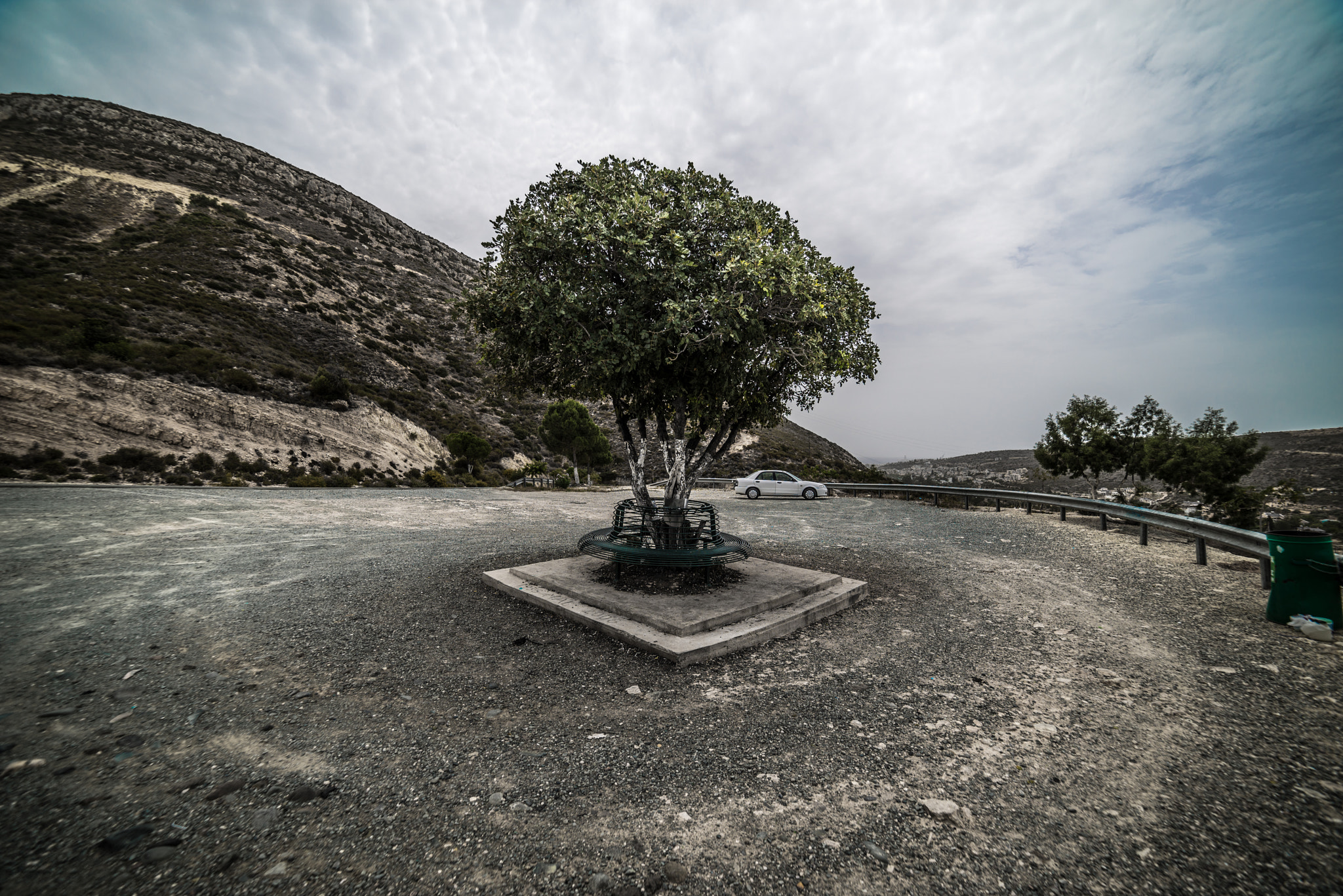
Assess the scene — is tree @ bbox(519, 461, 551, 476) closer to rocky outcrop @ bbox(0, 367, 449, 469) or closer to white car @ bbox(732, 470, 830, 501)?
rocky outcrop @ bbox(0, 367, 449, 469)

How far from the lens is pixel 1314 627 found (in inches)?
185

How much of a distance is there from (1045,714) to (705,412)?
4.49 m

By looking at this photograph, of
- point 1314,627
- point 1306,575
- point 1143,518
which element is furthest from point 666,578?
point 1143,518

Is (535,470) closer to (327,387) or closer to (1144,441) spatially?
(327,387)

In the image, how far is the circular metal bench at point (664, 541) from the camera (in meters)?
5.88

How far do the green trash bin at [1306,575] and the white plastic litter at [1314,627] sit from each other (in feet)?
0.21

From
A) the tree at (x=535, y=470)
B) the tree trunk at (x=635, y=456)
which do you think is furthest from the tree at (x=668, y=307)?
the tree at (x=535, y=470)

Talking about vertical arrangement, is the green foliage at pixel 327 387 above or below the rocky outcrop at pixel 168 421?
above

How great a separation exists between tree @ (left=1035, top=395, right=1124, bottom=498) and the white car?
11600 millimetres

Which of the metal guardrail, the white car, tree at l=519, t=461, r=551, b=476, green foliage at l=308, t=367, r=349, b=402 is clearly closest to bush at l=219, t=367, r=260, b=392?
green foliage at l=308, t=367, r=349, b=402

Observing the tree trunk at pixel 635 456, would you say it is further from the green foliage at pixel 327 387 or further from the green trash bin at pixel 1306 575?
the green foliage at pixel 327 387

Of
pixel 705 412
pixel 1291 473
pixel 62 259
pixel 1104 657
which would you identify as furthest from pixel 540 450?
pixel 1291 473

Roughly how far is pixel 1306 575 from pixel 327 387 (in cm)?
3535

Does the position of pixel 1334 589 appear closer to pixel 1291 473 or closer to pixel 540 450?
pixel 1291 473
